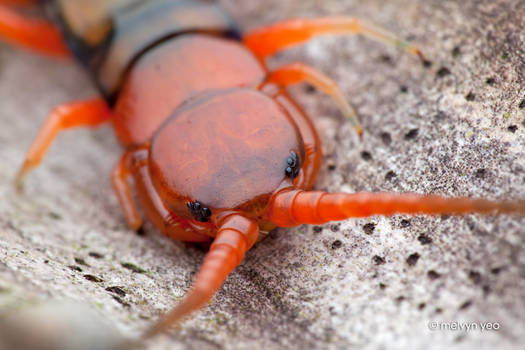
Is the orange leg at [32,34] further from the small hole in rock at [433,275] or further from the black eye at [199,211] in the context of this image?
the small hole in rock at [433,275]

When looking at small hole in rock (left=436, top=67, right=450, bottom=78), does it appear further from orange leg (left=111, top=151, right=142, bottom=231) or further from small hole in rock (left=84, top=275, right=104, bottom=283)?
small hole in rock (left=84, top=275, right=104, bottom=283)

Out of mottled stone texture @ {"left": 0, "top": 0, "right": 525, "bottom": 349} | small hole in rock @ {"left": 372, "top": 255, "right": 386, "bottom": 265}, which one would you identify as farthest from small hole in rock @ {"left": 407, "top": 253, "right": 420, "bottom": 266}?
small hole in rock @ {"left": 372, "top": 255, "right": 386, "bottom": 265}

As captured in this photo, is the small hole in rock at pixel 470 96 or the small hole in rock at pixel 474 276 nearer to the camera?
the small hole in rock at pixel 474 276

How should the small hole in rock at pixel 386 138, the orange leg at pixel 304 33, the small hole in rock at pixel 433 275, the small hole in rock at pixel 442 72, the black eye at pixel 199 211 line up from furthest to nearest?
the orange leg at pixel 304 33 → the small hole in rock at pixel 442 72 → the small hole in rock at pixel 386 138 → the black eye at pixel 199 211 → the small hole in rock at pixel 433 275

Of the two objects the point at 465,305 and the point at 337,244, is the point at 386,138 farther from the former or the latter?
the point at 465,305

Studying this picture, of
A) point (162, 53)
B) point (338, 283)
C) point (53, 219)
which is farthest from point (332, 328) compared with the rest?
point (162, 53)

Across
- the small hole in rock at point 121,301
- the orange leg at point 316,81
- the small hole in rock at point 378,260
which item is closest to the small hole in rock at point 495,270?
the small hole in rock at point 378,260

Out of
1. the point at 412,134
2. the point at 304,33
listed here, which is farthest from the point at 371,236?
the point at 304,33
